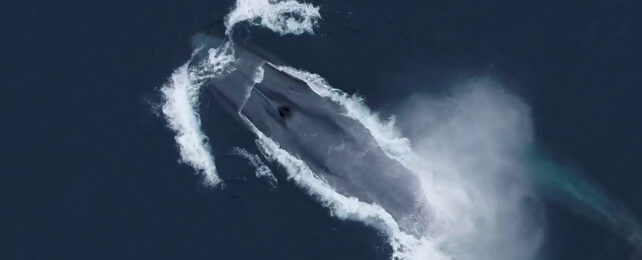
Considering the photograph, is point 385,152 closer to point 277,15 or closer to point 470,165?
point 470,165

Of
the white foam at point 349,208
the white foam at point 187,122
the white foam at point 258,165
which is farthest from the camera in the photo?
the white foam at point 187,122

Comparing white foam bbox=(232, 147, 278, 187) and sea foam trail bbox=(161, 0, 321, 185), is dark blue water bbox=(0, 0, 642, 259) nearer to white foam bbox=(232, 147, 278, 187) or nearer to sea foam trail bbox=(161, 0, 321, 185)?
white foam bbox=(232, 147, 278, 187)

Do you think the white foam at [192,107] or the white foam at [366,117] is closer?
the white foam at [366,117]

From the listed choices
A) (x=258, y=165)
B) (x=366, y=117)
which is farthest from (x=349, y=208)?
(x=258, y=165)

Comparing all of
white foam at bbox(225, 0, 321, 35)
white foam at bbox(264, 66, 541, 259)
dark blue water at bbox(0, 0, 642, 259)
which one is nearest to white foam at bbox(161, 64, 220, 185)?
dark blue water at bbox(0, 0, 642, 259)

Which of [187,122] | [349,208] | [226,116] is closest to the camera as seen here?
[349,208]

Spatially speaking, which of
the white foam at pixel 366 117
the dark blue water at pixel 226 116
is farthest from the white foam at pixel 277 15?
the white foam at pixel 366 117

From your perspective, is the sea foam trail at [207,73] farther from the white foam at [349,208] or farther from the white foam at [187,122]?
the white foam at [349,208]

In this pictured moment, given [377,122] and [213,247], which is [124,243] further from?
[377,122]
